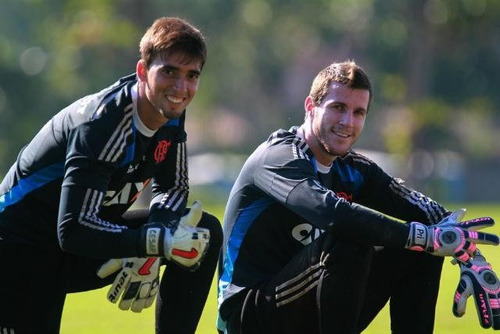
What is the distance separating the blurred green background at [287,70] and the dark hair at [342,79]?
2775 centimetres

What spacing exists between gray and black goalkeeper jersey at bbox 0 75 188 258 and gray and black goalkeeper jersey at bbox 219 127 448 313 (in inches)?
16.1

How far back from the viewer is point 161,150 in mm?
6328

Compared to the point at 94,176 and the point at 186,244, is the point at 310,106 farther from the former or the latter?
the point at 94,176

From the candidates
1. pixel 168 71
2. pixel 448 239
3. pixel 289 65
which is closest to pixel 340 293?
pixel 448 239

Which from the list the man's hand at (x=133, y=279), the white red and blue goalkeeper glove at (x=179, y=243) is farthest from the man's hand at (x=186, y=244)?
the man's hand at (x=133, y=279)

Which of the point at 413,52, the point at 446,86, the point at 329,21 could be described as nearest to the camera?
the point at 413,52

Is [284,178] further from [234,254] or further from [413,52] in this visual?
[413,52]

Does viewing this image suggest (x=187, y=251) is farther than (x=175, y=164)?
No

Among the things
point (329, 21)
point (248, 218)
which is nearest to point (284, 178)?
point (248, 218)

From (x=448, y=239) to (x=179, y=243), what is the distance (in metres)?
1.25

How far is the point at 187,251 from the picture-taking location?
18.6ft

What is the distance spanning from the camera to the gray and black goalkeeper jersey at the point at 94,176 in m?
5.74

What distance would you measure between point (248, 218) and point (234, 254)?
0.64ft

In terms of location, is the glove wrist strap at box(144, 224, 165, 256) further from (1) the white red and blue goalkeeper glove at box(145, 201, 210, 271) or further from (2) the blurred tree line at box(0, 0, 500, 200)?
(2) the blurred tree line at box(0, 0, 500, 200)
